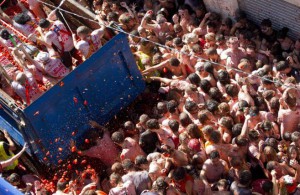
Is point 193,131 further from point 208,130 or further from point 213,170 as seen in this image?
point 213,170

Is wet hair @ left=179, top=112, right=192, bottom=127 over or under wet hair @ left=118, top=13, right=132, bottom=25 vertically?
under

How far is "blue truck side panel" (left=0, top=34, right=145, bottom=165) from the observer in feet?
34.4

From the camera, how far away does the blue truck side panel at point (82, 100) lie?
34.4ft

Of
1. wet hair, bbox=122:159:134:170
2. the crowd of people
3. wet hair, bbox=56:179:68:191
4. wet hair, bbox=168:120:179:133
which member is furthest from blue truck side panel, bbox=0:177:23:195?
wet hair, bbox=168:120:179:133

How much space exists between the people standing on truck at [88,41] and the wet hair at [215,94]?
2.36 metres

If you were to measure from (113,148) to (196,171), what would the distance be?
1797mm

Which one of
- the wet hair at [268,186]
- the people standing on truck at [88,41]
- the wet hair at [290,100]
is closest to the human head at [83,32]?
the people standing on truck at [88,41]

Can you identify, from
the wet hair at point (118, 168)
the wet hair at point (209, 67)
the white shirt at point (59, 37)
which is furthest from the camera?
the white shirt at point (59, 37)

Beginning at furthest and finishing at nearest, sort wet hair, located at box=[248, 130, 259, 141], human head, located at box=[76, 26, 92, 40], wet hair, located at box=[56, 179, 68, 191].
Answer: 1. human head, located at box=[76, 26, 92, 40]
2. wet hair, located at box=[56, 179, 68, 191]
3. wet hair, located at box=[248, 130, 259, 141]

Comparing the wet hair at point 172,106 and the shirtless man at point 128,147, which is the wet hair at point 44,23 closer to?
the shirtless man at point 128,147

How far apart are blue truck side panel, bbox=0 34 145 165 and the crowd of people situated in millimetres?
322

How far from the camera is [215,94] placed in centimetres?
1034

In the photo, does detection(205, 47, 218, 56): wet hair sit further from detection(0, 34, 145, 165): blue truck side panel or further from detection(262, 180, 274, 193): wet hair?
detection(262, 180, 274, 193): wet hair

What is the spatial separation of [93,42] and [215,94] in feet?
8.45
